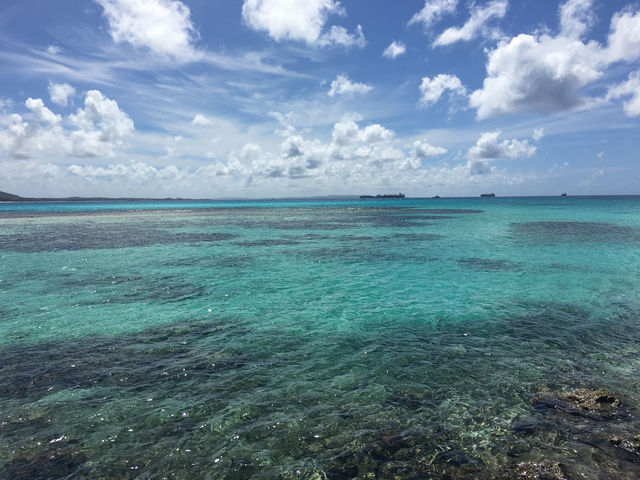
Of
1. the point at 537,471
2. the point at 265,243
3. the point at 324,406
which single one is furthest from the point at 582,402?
the point at 265,243

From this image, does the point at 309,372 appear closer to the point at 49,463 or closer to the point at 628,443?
the point at 49,463

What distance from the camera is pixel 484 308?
57.1 ft

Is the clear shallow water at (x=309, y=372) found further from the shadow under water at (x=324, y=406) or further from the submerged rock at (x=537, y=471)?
the submerged rock at (x=537, y=471)

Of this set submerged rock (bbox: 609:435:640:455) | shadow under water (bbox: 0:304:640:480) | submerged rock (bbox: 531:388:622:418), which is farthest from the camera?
submerged rock (bbox: 531:388:622:418)

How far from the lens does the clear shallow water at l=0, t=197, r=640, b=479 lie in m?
7.43

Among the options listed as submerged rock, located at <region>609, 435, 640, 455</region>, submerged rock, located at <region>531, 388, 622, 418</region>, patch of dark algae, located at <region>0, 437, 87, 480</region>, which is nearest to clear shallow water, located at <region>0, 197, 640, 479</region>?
patch of dark algae, located at <region>0, 437, 87, 480</region>

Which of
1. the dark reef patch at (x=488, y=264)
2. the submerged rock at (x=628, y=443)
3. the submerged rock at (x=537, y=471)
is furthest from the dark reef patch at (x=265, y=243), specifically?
the submerged rock at (x=628, y=443)

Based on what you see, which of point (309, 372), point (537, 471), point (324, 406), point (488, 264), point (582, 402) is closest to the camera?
point (537, 471)

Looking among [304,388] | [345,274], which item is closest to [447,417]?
[304,388]

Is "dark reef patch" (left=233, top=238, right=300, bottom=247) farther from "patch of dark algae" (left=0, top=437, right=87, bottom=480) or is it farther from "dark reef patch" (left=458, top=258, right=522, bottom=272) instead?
"patch of dark algae" (left=0, top=437, right=87, bottom=480)

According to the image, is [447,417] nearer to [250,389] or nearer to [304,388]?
[304,388]

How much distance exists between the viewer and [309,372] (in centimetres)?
1112

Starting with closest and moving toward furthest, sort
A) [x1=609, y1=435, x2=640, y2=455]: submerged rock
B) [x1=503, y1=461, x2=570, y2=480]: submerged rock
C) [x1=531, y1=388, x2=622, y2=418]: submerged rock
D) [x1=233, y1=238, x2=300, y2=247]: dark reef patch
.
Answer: [x1=503, y1=461, x2=570, y2=480]: submerged rock
[x1=609, y1=435, x2=640, y2=455]: submerged rock
[x1=531, y1=388, x2=622, y2=418]: submerged rock
[x1=233, y1=238, x2=300, y2=247]: dark reef patch

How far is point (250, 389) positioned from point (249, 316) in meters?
6.70
